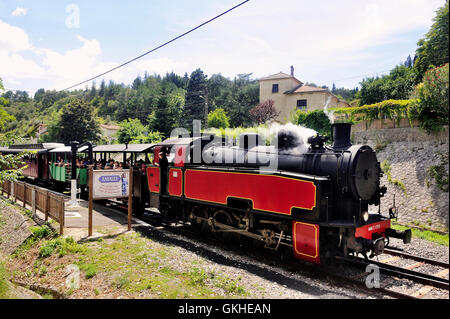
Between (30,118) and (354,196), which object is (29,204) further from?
(30,118)

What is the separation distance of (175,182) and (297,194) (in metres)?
4.43

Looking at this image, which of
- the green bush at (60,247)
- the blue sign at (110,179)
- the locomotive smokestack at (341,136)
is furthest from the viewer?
the blue sign at (110,179)

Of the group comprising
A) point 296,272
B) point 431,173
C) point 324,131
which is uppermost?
point 324,131

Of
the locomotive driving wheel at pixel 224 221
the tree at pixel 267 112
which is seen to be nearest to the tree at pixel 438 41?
the locomotive driving wheel at pixel 224 221

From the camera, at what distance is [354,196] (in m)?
6.66

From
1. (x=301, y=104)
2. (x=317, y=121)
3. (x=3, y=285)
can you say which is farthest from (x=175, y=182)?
(x=301, y=104)

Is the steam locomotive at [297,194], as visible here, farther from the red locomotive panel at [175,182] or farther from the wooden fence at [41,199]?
the wooden fence at [41,199]

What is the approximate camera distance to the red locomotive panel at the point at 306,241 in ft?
21.4

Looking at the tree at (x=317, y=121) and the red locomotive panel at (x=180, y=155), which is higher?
the tree at (x=317, y=121)

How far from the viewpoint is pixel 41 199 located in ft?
37.6

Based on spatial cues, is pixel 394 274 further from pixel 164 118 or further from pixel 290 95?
pixel 164 118

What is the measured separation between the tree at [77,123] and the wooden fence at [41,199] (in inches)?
1419

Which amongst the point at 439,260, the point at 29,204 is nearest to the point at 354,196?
the point at 439,260

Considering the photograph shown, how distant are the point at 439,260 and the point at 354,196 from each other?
2736 mm
